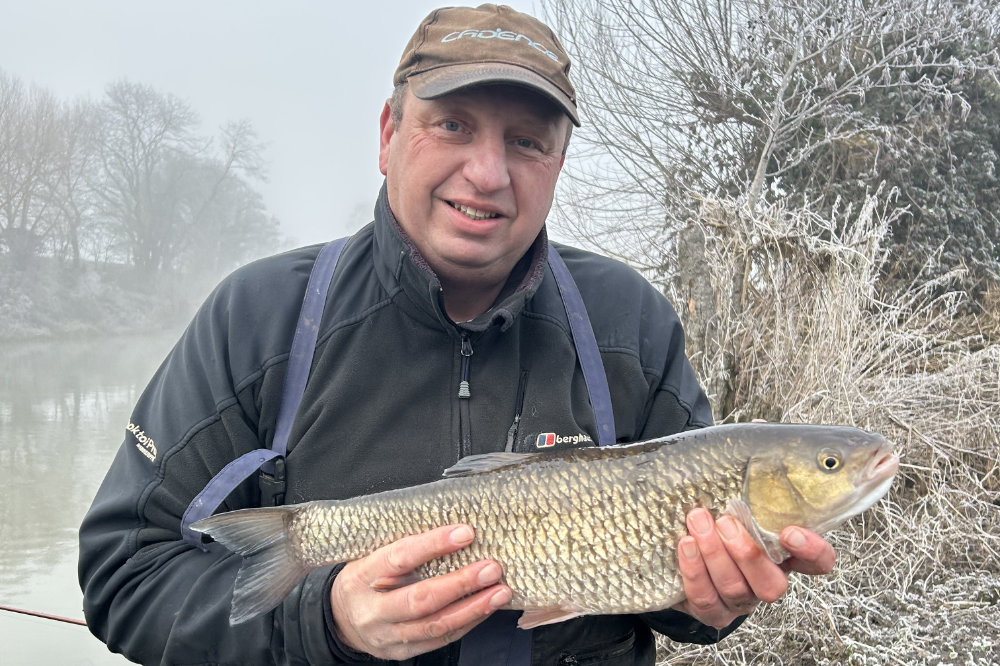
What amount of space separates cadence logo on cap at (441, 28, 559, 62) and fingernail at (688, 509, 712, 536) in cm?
121

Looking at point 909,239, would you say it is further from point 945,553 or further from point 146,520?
point 146,520

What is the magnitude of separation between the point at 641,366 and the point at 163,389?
1.28 meters

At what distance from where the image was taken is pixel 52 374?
400 inches

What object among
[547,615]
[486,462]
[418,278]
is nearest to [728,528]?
[547,615]

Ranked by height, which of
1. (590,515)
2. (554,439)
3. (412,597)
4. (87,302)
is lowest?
(87,302)

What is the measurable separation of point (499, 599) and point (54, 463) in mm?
7512

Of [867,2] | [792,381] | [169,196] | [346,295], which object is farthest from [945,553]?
[169,196]

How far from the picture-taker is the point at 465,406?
1.95 metres

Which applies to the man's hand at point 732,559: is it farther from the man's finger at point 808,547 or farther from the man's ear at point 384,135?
the man's ear at point 384,135

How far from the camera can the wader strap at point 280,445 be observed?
1770mm

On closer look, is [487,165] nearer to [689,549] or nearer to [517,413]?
[517,413]

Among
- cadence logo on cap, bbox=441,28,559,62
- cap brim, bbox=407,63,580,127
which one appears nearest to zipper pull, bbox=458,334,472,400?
cap brim, bbox=407,63,580,127

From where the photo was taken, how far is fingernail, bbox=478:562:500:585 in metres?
1.63

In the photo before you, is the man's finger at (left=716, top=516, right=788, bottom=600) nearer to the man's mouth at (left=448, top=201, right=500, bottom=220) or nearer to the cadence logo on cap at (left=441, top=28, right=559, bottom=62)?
the man's mouth at (left=448, top=201, right=500, bottom=220)
